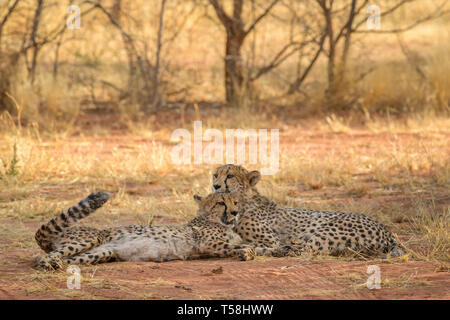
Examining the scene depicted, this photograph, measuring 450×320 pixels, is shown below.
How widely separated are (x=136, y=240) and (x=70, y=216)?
0.52m

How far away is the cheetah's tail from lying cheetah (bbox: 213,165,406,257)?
3.91ft

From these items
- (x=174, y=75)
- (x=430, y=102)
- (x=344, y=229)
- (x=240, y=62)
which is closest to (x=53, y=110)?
(x=174, y=75)

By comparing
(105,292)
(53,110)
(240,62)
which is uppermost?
(240,62)

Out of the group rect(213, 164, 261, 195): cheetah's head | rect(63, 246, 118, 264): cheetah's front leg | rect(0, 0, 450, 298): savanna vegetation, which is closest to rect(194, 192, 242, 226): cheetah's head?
rect(213, 164, 261, 195): cheetah's head

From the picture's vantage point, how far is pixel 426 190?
282 inches

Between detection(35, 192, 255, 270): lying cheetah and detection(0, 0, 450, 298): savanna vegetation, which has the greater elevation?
detection(0, 0, 450, 298): savanna vegetation

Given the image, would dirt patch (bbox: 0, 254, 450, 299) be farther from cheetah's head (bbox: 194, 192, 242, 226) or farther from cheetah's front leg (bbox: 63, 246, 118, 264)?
cheetah's head (bbox: 194, 192, 242, 226)

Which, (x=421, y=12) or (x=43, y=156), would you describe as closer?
(x=43, y=156)

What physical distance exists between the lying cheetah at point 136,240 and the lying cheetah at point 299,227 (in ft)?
0.70

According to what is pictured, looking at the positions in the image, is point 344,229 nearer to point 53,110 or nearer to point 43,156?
point 43,156

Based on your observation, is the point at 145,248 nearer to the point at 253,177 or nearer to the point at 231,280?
the point at 231,280

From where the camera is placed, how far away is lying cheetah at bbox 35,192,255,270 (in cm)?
445

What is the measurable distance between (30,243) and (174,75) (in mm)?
8761

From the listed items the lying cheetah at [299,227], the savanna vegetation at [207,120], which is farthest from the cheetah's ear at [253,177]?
the savanna vegetation at [207,120]
